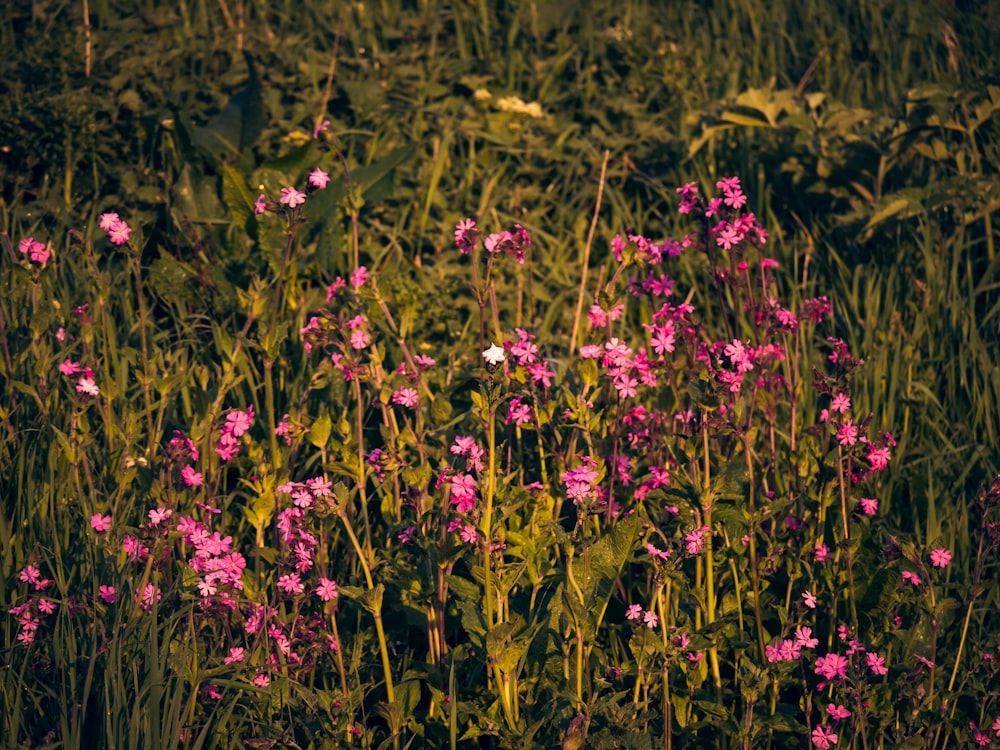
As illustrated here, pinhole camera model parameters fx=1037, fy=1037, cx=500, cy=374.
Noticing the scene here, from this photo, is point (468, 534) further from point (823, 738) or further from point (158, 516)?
point (823, 738)

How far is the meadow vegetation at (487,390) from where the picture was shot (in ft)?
7.06

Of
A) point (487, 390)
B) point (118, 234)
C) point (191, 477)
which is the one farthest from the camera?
point (118, 234)

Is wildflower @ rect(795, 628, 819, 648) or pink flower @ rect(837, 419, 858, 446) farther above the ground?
pink flower @ rect(837, 419, 858, 446)

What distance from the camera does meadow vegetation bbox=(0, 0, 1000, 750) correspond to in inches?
84.7

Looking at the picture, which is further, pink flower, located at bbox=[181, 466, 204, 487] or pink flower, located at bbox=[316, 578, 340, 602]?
pink flower, located at bbox=[181, 466, 204, 487]

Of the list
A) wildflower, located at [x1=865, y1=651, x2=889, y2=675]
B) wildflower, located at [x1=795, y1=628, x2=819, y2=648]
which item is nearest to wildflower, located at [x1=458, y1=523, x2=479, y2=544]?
wildflower, located at [x1=795, y1=628, x2=819, y2=648]

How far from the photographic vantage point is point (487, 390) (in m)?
2.05

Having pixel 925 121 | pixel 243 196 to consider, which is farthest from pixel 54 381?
pixel 925 121

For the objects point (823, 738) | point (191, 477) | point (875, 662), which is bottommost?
point (823, 738)

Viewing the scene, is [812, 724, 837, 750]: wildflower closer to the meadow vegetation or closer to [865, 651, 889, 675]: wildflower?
the meadow vegetation

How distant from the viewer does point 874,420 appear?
313cm

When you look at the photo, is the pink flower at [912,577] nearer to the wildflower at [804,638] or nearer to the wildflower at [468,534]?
the wildflower at [804,638]

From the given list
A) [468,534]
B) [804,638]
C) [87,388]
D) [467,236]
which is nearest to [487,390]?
[468,534]

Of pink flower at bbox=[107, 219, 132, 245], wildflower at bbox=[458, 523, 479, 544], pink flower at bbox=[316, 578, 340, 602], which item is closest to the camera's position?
wildflower at bbox=[458, 523, 479, 544]
